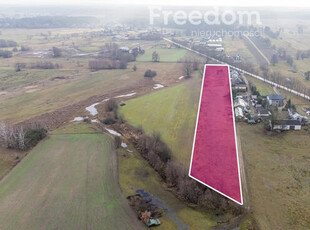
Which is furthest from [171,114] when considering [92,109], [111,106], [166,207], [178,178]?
[166,207]

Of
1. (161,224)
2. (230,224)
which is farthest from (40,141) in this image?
(230,224)

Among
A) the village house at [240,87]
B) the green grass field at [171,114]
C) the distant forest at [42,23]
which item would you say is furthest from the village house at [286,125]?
the distant forest at [42,23]

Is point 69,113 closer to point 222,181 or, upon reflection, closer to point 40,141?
point 40,141

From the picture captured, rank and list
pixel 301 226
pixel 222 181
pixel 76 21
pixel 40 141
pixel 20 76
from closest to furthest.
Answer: pixel 222 181, pixel 301 226, pixel 40 141, pixel 20 76, pixel 76 21

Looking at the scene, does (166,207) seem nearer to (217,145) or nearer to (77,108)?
(217,145)

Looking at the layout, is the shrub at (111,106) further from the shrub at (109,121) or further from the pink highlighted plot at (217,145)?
the pink highlighted plot at (217,145)

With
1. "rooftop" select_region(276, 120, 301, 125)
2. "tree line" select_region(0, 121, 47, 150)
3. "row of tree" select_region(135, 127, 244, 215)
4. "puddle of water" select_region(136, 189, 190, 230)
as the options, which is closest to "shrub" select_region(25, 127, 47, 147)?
"tree line" select_region(0, 121, 47, 150)
